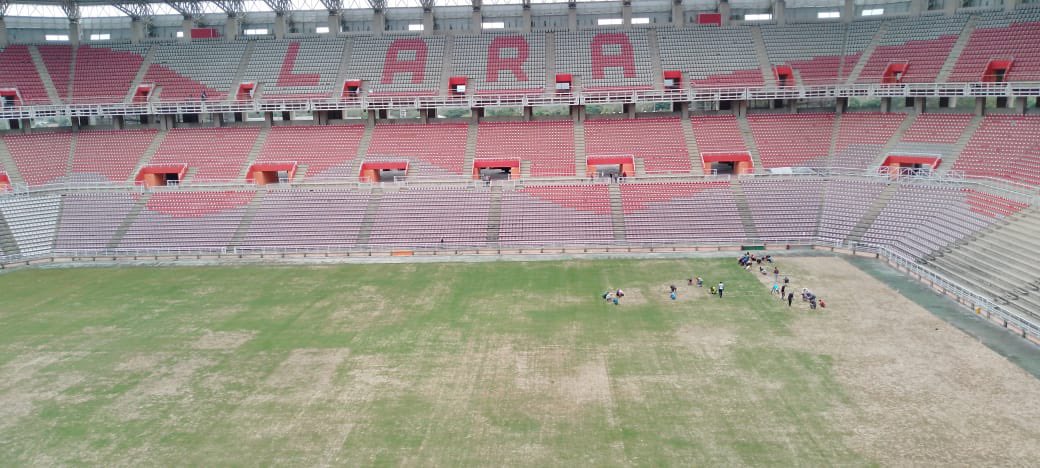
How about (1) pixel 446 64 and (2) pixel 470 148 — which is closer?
(2) pixel 470 148

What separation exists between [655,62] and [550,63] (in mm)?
8918

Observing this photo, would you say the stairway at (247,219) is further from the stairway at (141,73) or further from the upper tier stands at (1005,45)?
the upper tier stands at (1005,45)

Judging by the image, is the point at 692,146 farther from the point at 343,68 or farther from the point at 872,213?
the point at 343,68

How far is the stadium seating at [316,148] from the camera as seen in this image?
5053 cm

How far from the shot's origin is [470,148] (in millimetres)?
51656

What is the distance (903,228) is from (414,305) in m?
28.7

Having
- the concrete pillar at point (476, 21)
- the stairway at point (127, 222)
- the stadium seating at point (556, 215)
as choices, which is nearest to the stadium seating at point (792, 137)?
the stadium seating at point (556, 215)

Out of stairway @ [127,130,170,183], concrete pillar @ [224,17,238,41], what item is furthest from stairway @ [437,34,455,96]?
stairway @ [127,130,170,183]

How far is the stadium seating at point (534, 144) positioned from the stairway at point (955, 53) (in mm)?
26919

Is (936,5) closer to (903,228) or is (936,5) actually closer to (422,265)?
(903,228)

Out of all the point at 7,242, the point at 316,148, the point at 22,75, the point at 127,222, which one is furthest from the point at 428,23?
the point at 7,242

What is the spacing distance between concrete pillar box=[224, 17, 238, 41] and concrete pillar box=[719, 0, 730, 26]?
132 feet

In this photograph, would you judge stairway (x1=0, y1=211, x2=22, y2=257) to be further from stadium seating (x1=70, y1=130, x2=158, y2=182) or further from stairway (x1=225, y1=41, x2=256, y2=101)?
stairway (x1=225, y1=41, x2=256, y2=101)

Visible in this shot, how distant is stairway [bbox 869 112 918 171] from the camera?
1812 inches
